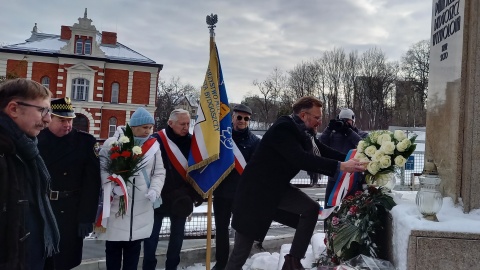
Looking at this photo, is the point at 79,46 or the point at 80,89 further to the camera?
the point at 79,46

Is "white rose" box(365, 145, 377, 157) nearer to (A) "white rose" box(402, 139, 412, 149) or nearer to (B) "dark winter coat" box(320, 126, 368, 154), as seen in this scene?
(A) "white rose" box(402, 139, 412, 149)

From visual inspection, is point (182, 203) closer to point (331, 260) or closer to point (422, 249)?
point (331, 260)

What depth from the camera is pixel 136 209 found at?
4121 millimetres

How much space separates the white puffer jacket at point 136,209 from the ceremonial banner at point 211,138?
25.5 inches

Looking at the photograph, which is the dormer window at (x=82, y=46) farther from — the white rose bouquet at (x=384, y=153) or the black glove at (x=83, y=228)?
the white rose bouquet at (x=384, y=153)

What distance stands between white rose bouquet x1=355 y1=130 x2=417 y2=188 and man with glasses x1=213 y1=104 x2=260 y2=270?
5.73ft

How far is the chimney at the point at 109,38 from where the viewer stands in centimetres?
3866

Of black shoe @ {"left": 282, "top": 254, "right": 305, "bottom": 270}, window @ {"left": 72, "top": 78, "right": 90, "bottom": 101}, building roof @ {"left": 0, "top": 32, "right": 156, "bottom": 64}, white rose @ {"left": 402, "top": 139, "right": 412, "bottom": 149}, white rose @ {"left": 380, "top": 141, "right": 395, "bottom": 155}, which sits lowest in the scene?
black shoe @ {"left": 282, "top": 254, "right": 305, "bottom": 270}

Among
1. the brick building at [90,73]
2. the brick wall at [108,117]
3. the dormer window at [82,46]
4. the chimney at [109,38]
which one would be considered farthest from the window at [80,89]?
the chimney at [109,38]

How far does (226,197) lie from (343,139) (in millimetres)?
1915

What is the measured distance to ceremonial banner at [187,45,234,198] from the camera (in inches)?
191

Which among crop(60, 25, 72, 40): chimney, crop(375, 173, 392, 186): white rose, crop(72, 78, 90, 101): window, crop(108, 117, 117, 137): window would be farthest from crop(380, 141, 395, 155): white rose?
crop(60, 25, 72, 40): chimney

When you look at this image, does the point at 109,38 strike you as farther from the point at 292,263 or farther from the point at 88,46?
the point at 292,263

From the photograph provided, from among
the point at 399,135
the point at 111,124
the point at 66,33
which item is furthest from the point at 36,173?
the point at 66,33
